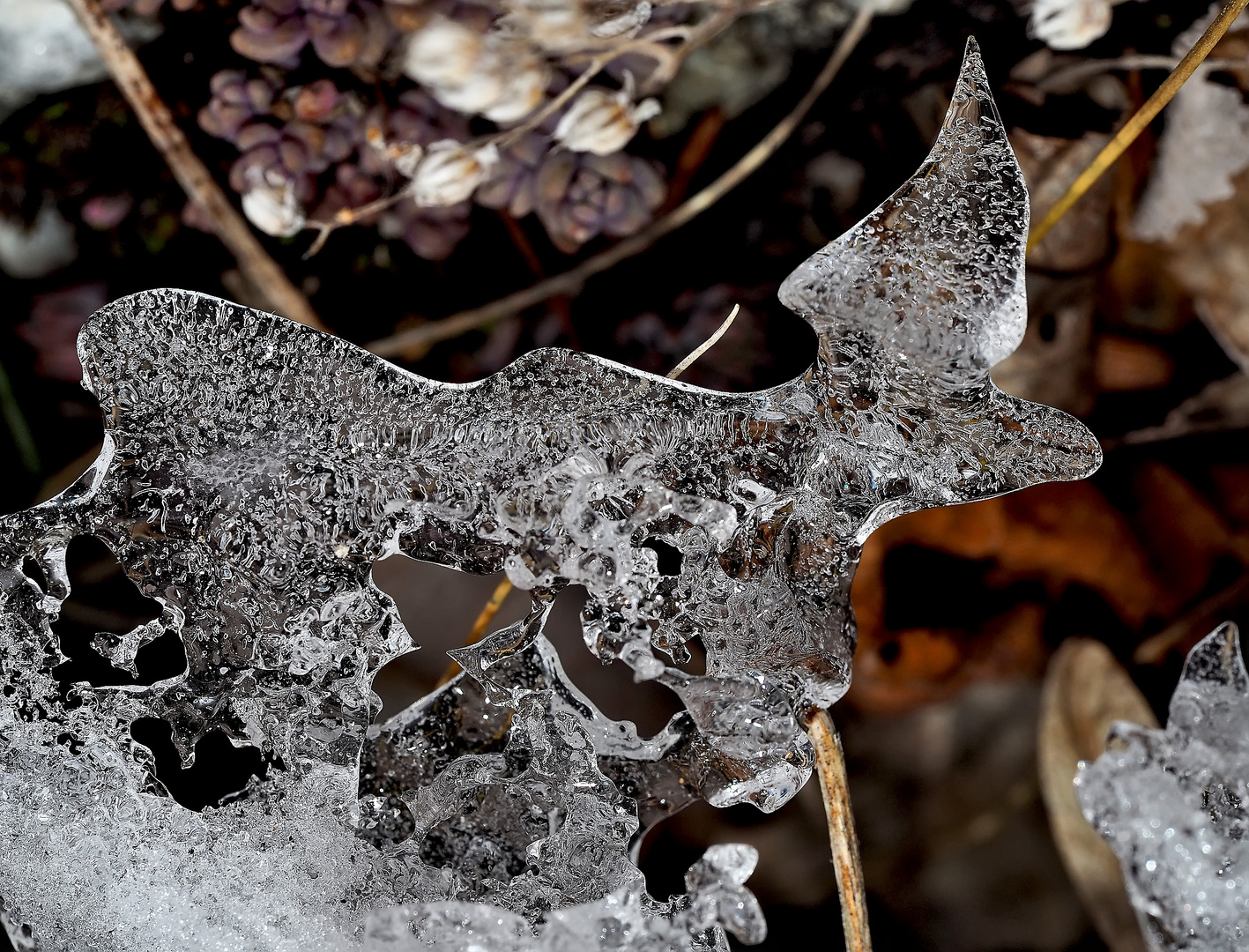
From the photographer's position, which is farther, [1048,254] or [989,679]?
[989,679]

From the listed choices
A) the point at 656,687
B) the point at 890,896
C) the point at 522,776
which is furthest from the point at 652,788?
the point at 890,896

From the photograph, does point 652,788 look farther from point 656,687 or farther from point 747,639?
point 656,687

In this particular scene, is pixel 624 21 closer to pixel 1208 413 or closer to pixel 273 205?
pixel 273 205

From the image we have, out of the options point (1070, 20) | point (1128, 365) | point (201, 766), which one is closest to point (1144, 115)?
point (1070, 20)

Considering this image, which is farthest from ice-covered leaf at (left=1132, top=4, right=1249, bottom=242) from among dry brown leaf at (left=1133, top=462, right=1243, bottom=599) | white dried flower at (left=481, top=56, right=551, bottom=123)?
white dried flower at (left=481, top=56, right=551, bottom=123)

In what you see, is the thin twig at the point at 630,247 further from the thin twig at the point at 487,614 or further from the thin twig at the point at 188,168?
the thin twig at the point at 487,614

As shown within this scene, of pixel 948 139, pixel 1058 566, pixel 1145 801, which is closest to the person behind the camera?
pixel 948 139

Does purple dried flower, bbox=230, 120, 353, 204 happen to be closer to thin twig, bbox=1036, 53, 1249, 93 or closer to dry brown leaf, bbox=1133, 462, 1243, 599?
thin twig, bbox=1036, 53, 1249, 93

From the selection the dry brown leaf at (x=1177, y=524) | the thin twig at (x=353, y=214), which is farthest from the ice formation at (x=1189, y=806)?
the thin twig at (x=353, y=214)
